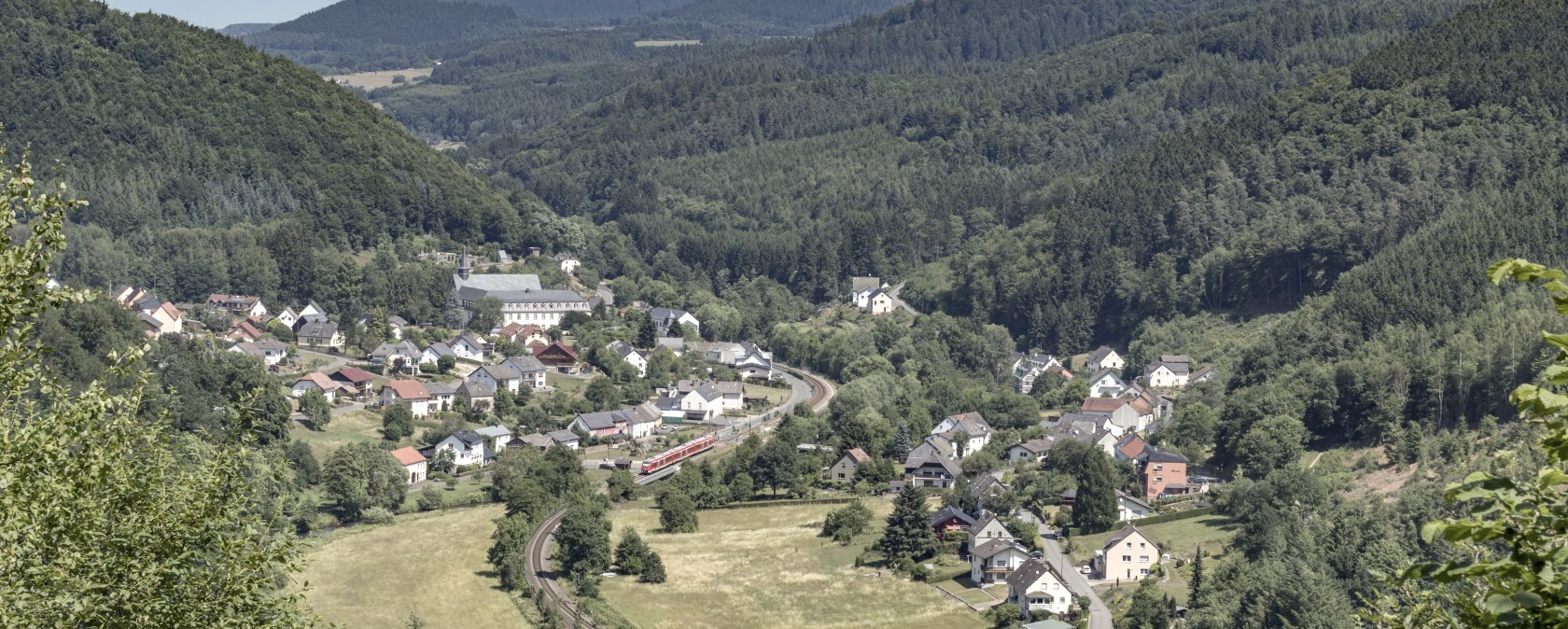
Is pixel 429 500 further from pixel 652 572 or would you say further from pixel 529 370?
pixel 529 370

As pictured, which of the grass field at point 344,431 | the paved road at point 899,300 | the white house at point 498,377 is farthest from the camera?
the paved road at point 899,300

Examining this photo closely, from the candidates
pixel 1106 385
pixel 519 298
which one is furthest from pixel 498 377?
pixel 1106 385

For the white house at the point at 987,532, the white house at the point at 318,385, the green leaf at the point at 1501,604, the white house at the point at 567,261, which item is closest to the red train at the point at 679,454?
the white house at the point at 318,385

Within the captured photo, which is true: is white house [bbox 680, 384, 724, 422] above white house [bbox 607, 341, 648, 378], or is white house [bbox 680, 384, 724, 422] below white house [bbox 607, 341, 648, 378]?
below

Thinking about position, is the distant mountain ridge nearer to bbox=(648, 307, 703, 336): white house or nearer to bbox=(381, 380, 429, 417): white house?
bbox=(648, 307, 703, 336): white house

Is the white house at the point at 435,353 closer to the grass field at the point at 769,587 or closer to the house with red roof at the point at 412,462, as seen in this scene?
the house with red roof at the point at 412,462

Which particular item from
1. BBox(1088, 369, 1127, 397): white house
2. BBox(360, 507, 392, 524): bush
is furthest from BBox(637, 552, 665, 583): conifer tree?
BBox(1088, 369, 1127, 397): white house
